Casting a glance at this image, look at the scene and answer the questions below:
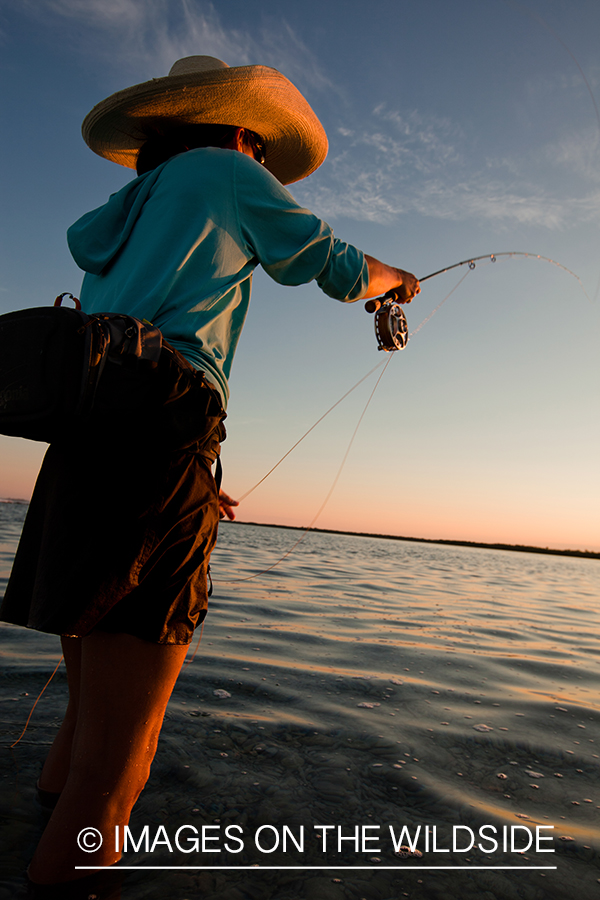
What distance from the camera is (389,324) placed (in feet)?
7.29

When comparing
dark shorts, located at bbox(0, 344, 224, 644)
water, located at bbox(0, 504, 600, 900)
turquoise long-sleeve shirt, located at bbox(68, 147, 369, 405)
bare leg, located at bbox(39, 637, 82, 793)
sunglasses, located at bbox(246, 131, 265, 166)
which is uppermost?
sunglasses, located at bbox(246, 131, 265, 166)

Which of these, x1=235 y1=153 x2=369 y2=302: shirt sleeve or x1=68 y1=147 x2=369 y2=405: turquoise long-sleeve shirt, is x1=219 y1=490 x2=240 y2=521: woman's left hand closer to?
x1=68 y1=147 x2=369 y2=405: turquoise long-sleeve shirt

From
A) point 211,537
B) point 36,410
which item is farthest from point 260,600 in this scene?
point 36,410

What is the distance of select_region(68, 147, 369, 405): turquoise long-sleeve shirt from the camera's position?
4.17 feet

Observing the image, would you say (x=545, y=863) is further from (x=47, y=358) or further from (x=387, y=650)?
(x=387, y=650)

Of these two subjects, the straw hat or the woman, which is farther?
the straw hat

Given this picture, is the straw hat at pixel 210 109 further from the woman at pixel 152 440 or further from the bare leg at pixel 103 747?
the bare leg at pixel 103 747

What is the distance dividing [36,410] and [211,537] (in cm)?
51

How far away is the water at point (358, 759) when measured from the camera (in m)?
1.55

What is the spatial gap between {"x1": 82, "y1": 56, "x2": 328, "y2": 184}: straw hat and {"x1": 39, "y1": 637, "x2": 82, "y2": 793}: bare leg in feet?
5.19

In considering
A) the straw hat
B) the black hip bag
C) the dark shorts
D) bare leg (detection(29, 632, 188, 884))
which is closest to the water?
bare leg (detection(29, 632, 188, 884))

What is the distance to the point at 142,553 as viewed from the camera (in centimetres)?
114

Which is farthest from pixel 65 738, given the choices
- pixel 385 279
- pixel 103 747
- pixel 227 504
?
pixel 385 279

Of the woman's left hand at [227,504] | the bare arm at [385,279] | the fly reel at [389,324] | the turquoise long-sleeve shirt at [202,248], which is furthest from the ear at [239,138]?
the woman's left hand at [227,504]
